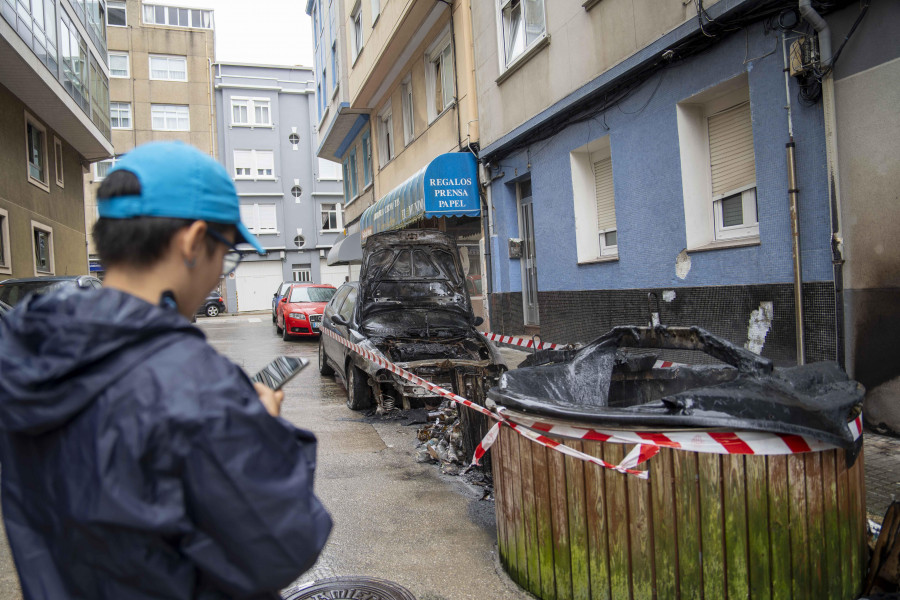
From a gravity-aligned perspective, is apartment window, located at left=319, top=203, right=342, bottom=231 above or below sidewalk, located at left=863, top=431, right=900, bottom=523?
above

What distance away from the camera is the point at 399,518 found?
4258 mm

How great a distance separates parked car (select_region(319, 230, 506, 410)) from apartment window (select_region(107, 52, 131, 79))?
36.0 metres

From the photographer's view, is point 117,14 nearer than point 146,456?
No

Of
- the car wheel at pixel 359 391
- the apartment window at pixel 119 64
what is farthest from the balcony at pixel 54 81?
the apartment window at pixel 119 64

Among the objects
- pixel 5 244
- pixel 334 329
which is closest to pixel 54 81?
pixel 5 244

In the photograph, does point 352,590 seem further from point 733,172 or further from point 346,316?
point 733,172

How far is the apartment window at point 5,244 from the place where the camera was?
16022 mm

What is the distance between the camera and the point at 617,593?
2639mm

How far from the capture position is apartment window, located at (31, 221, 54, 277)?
1886 cm

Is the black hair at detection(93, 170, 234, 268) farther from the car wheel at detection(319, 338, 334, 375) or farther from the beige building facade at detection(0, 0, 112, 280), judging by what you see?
the beige building facade at detection(0, 0, 112, 280)

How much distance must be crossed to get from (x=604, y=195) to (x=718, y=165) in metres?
2.37

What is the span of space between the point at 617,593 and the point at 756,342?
4.55m

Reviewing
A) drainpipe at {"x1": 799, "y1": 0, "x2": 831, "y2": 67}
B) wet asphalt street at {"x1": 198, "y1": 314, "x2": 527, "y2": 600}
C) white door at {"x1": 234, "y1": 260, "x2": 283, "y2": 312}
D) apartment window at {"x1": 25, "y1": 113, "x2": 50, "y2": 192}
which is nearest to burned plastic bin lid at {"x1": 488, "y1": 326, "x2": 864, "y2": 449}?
wet asphalt street at {"x1": 198, "y1": 314, "x2": 527, "y2": 600}

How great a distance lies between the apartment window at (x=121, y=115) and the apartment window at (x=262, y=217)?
8.33 meters
